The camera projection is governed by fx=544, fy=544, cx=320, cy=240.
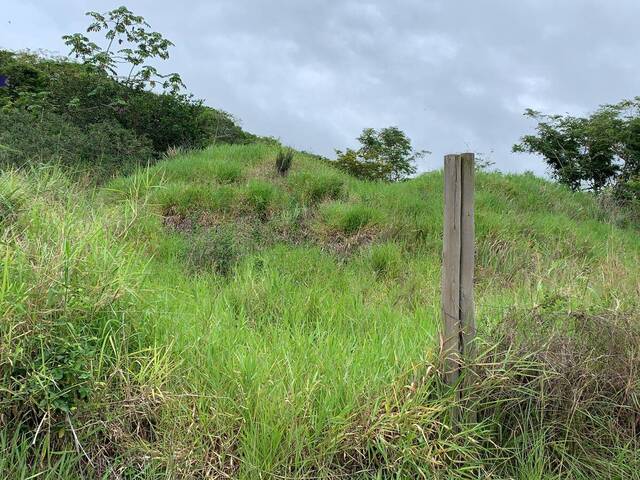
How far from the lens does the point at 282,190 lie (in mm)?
9328

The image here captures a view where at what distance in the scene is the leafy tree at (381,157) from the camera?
52.1 ft

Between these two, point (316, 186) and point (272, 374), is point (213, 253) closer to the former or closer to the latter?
point (272, 374)

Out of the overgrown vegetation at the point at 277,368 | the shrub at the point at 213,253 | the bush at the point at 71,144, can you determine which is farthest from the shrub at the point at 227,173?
the overgrown vegetation at the point at 277,368

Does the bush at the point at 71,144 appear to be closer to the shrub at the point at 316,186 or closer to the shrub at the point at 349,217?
the shrub at the point at 316,186

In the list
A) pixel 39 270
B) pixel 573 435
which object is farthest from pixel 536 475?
pixel 39 270

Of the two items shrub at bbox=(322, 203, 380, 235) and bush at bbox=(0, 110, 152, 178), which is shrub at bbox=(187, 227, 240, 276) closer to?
shrub at bbox=(322, 203, 380, 235)

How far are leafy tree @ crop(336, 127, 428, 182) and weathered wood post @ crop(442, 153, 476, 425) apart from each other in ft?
37.1

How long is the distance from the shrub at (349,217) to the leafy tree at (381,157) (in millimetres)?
6328

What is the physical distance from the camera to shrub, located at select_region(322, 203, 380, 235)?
795 centimetres

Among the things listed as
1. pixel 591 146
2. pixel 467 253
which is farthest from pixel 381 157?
pixel 467 253

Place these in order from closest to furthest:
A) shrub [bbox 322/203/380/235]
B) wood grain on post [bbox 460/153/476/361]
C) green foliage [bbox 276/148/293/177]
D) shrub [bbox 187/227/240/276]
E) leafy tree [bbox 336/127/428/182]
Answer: wood grain on post [bbox 460/153/476/361] → shrub [bbox 187/227/240/276] → shrub [bbox 322/203/380/235] → green foliage [bbox 276/148/293/177] → leafy tree [bbox 336/127/428/182]

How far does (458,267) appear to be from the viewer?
3201mm

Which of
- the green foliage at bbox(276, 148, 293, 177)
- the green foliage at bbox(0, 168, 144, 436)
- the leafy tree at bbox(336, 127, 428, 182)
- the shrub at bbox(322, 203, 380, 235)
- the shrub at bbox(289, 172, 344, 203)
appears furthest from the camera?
the leafy tree at bbox(336, 127, 428, 182)

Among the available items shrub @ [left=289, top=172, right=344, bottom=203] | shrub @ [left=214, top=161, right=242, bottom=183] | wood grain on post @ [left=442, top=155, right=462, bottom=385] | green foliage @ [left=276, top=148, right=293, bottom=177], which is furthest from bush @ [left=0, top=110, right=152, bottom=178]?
wood grain on post @ [left=442, top=155, right=462, bottom=385]
